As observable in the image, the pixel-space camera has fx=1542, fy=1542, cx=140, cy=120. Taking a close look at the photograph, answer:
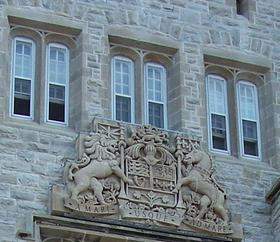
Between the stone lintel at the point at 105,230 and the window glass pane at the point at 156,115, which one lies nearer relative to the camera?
the stone lintel at the point at 105,230

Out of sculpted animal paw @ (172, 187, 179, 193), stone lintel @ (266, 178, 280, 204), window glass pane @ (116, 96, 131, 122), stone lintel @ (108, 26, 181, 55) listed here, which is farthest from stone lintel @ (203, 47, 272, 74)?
sculpted animal paw @ (172, 187, 179, 193)

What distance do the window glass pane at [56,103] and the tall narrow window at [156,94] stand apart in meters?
1.63

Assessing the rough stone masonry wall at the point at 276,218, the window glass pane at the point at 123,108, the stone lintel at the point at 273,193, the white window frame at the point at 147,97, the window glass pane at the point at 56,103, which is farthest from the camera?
the white window frame at the point at 147,97

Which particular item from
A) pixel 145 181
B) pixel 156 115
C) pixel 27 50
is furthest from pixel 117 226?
pixel 27 50

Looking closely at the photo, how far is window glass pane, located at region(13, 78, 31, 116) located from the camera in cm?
2734

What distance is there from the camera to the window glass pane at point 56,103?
90.4ft

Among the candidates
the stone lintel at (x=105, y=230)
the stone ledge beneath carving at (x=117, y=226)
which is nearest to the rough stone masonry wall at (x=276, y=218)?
the stone ledge beneath carving at (x=117, y=226)

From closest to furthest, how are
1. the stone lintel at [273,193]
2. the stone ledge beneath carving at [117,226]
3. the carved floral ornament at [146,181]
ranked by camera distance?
1. the stone ledge beneath carving at [117,226]
2. the carved floral ornament at [146,181]
3. the stone lintel at [273,193]

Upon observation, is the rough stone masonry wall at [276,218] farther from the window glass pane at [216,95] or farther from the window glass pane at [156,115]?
the window glass pane at [156,115]

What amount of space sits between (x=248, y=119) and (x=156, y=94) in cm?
190

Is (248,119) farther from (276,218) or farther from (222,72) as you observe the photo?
(276,218)

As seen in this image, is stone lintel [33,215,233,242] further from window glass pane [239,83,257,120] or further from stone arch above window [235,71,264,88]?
stone arch above window [235,71,264,88]

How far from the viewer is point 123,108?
92.5ft

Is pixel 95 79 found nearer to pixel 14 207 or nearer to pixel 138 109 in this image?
pixel 138 109
